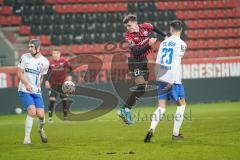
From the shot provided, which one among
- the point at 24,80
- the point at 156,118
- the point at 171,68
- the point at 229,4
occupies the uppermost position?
the point at 229,4

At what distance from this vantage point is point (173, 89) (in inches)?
483

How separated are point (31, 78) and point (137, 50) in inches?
105

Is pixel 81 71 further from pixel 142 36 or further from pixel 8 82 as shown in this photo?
pixel 142 36

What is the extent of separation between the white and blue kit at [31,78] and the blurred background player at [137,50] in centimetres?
214

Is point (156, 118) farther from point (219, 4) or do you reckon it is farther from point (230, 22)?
point (219, 4)

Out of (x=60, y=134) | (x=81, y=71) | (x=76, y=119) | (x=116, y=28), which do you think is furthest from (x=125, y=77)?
(x=60, y=134)

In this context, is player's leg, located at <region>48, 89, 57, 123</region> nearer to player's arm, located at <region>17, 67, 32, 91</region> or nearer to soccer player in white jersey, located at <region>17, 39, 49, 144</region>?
soccer player in white jersey, located at <region>17, 39, 49, 144</region>

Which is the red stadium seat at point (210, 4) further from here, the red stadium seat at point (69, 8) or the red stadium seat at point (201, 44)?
the red stadium seat at point (69, 8)

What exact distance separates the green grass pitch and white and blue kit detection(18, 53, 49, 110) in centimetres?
95

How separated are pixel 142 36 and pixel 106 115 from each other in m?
8.00

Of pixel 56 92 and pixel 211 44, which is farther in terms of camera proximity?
pixel 211 44

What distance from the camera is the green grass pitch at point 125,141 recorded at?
1051 centimetres

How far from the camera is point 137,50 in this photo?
14047 millimetres

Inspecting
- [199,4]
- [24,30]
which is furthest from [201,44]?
[24,30]
